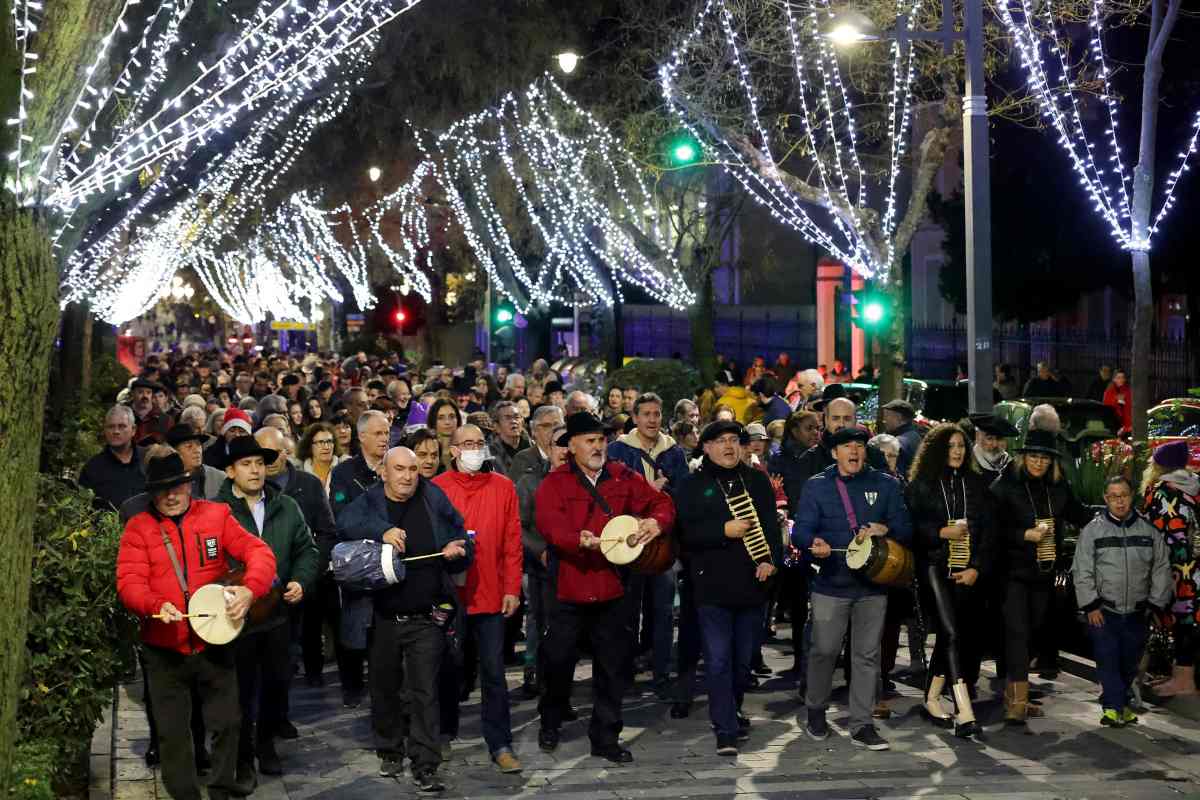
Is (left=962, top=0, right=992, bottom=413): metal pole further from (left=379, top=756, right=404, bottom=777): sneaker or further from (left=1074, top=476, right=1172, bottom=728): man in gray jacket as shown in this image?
(left=379, top=756, right=404, bottom=777): sneaker

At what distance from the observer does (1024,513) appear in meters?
10.1

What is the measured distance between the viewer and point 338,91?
20.7 m

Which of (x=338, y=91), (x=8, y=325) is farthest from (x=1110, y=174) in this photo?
(x=8, y=325)

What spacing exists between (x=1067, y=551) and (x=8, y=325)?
8.63m

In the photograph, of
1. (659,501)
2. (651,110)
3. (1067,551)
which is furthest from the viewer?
(651,110)

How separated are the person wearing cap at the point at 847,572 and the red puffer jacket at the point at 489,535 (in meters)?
1.66

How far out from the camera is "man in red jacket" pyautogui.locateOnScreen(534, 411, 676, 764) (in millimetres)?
9195

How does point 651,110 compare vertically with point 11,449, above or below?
above

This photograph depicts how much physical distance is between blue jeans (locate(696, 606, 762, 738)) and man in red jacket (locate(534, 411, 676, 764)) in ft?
1.51

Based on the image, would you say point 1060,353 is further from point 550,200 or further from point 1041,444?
point 1041,444

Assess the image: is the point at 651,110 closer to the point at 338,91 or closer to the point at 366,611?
the point at 338,91

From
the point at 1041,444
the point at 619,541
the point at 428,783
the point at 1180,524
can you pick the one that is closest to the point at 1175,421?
the point at 1180,524

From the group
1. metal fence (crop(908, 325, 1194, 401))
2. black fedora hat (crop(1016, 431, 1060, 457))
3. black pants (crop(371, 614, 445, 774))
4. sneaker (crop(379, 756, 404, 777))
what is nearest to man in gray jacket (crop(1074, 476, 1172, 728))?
black fedora hat (crop(1016, 431, 1060, 457))

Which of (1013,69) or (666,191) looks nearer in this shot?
(1013,69)
